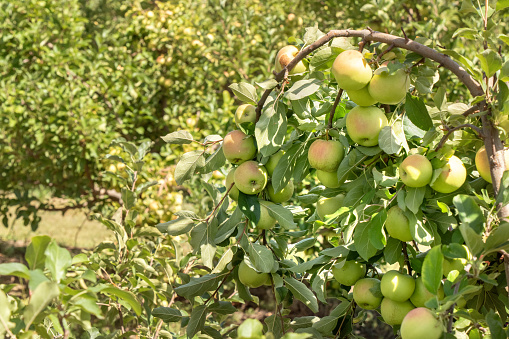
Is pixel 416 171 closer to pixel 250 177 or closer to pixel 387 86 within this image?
pixel 387 86

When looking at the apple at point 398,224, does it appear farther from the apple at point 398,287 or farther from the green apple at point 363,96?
the green apple at point 363,96

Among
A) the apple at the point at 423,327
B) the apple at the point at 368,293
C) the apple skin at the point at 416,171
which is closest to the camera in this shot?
the apple at the point at 423,327

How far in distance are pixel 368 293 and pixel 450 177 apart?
0.28 meters

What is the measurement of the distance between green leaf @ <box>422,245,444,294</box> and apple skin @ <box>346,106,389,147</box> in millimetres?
279

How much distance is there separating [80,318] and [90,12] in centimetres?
465

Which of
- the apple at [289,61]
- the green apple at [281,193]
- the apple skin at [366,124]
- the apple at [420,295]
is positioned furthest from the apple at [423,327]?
the apple at [289,61]

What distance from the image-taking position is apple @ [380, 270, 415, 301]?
0.85 meters

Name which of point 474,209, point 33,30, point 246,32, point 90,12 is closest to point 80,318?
point 474,209

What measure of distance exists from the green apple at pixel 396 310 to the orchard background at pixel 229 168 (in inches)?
3.3

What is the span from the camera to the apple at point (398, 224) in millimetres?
868

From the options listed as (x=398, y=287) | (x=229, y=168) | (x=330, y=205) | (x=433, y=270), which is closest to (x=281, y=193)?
(x=330, y=205)

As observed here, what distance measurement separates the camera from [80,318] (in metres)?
0.72

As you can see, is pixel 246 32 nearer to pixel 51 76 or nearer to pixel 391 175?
pixel 51 76

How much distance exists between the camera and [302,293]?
Answer: 1.05 meters
